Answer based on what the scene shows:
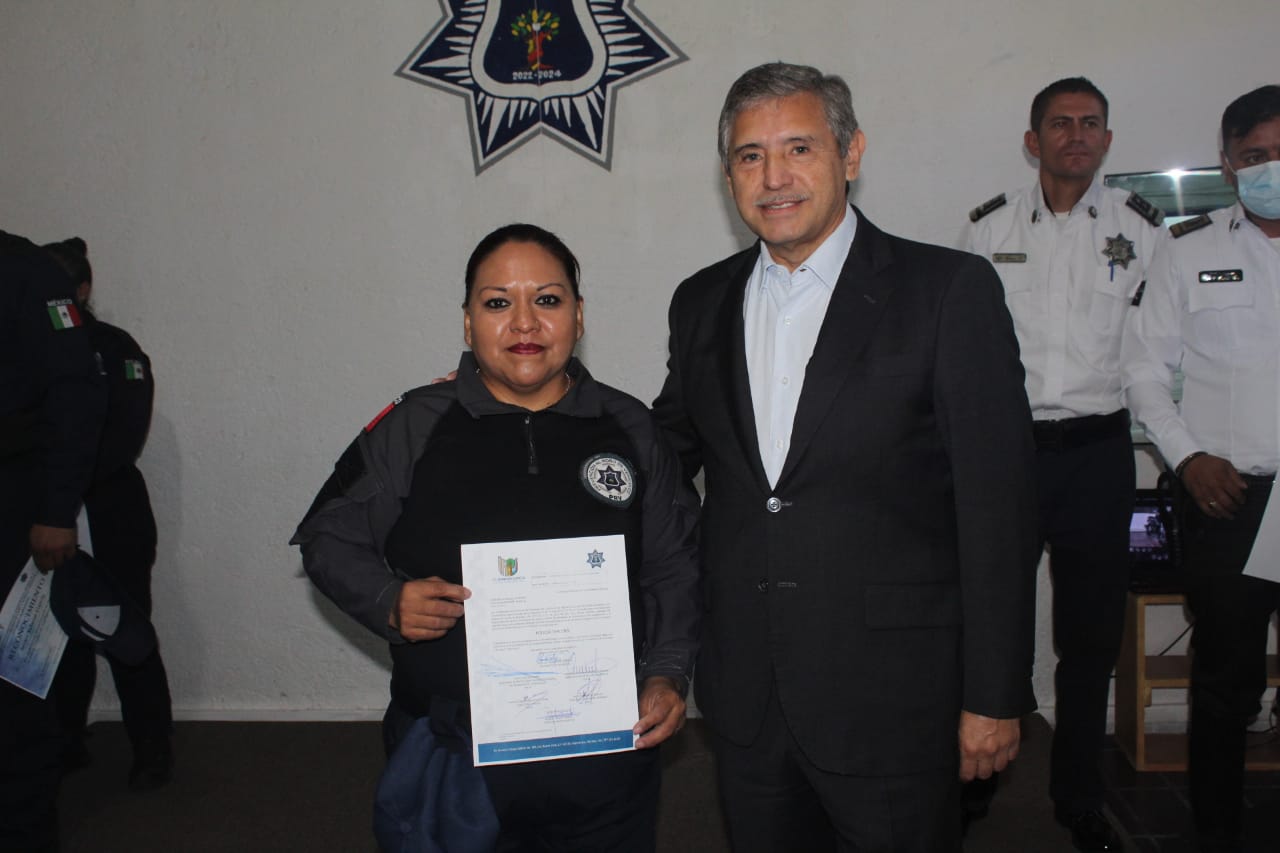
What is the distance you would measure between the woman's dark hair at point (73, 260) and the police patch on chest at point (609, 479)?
2.49 metres

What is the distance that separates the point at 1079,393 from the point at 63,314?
9.45ft

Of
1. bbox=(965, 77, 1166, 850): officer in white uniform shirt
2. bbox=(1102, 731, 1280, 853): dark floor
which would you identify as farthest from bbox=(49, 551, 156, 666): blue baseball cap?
bbox=(1102, 731, 1280, 853): dark floor

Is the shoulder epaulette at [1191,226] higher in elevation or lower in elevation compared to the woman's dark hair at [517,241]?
higher

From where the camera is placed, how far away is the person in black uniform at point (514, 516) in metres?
A: 1.60

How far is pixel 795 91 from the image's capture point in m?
1.59

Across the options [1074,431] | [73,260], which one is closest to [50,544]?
[73,260]

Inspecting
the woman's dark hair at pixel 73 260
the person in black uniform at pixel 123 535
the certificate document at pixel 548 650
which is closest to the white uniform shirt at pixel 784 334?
the certificate document at pixel 548 650

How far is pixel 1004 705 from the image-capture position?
1507 millimetres

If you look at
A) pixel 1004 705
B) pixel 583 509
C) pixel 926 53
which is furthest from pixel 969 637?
pixel 926 53

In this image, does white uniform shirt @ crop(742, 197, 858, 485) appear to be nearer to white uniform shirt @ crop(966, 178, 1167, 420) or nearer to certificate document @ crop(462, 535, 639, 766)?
certificate document @ crop(462, 535, 639, 766)

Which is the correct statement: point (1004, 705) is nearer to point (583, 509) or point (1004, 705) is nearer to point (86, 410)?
point (583, 509)

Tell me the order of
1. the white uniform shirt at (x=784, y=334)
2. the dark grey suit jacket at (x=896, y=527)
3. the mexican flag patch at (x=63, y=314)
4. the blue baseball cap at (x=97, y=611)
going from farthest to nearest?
the blue baseball cap at (x=97, y=611), the mexican flag patch at (x=63, y=314), the white uniform shirt at (x=784, y=334), the dark grey suit jacket at (x=896, y=527)
